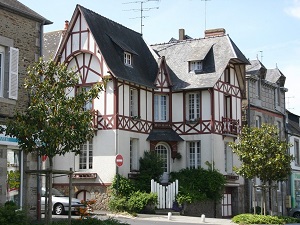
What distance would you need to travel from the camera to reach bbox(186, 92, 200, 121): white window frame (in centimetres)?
3362

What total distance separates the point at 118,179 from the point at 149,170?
224 centimetres

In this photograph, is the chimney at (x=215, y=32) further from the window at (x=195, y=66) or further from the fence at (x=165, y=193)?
the fence at (x=165, y=193)

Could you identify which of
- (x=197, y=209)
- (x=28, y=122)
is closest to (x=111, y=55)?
(x=197, y=209)

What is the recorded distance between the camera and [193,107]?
3372cm

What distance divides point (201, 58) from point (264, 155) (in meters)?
9.48

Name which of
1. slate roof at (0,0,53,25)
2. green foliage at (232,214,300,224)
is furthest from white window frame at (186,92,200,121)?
slate roof at (0,0,53,25)

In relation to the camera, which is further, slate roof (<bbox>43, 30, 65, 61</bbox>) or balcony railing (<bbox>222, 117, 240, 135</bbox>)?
slate roof (<bbox>43, 30, 65, 61</bbox>)

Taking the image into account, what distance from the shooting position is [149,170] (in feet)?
101

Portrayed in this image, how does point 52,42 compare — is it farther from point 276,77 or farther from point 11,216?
point 11,216

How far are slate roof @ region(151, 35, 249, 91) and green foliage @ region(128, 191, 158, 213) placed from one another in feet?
24.8

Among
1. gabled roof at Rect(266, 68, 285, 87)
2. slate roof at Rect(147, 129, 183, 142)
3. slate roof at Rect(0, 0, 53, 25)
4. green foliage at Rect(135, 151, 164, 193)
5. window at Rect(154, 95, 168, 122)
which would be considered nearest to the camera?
slate roof at Rect(0, 0, 53, 25)

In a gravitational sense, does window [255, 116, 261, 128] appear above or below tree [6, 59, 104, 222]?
above

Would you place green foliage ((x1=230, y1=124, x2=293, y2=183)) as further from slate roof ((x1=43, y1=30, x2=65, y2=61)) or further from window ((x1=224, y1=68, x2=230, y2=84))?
slate roof ((x1=43, y1=30, x2=65, y2=61))

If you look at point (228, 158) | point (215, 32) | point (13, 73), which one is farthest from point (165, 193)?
point (13, 73)
